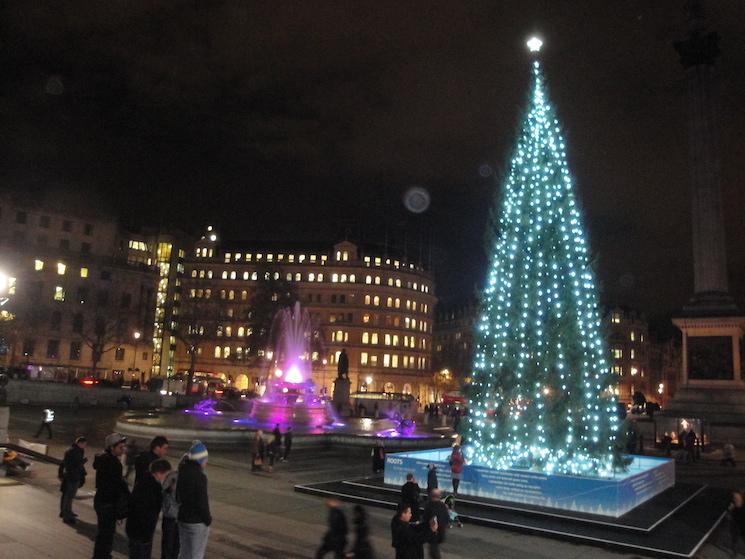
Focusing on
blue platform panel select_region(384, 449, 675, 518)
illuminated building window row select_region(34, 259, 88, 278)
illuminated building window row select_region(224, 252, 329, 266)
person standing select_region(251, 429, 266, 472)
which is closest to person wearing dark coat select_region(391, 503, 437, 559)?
blue platform panel select_region(384, 449, 675, 518)

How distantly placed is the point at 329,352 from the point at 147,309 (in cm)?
3063

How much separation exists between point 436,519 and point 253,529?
4.96 m

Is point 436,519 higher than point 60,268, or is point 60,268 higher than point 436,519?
point 60,268

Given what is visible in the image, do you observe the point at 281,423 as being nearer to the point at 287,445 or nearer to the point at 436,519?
the point at 287,445

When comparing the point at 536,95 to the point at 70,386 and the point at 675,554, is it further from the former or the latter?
the point at 70,386

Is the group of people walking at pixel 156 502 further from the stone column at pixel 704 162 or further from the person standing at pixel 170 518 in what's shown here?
the stone column at pixel 704 162

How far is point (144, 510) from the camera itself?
Answer: 7.66m

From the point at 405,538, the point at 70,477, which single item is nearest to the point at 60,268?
the point at 70,477

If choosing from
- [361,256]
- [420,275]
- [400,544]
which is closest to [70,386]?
[400,544]

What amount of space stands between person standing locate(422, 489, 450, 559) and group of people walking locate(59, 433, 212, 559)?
3.55 meters

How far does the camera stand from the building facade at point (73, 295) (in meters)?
70.5

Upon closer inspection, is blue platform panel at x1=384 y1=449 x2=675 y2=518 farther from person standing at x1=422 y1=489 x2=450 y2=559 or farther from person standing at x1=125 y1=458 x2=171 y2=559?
person standing at x1=125 y1=458 x2=171 y2=559

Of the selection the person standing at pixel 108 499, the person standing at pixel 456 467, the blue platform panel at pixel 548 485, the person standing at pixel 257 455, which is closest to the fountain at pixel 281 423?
the person standing at pixel 257 455

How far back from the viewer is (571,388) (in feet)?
56.8
